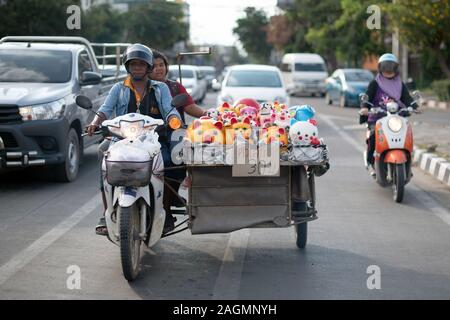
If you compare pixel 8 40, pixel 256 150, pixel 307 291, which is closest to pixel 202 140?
pixel 256 150

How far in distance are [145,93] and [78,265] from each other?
1452mm

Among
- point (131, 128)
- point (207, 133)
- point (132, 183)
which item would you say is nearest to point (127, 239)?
point (132, 183)

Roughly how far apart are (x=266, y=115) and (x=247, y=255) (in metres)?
1.19

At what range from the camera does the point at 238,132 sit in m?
6.45

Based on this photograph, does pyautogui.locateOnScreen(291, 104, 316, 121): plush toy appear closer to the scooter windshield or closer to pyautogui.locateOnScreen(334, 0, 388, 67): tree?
the scooter windshield

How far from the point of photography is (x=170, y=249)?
7.39 meters

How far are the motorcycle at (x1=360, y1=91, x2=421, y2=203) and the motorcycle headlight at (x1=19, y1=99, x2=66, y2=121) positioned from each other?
12.6 ft

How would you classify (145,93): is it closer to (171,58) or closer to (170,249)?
(170,249)

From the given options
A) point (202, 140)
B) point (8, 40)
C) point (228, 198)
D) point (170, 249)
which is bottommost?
point (170, 249)

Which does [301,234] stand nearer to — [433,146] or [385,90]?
[385,90]

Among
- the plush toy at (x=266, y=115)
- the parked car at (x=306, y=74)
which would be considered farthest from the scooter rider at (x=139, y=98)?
the parked car at (x=306, y=74)

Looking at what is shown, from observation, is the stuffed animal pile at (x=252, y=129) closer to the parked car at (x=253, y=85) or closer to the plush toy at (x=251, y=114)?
the plush toy at (x=251, y=114)

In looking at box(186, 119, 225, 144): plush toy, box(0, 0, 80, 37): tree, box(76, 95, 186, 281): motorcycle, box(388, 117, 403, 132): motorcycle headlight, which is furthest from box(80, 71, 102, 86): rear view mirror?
box(0, 0, 80, 37): tree
